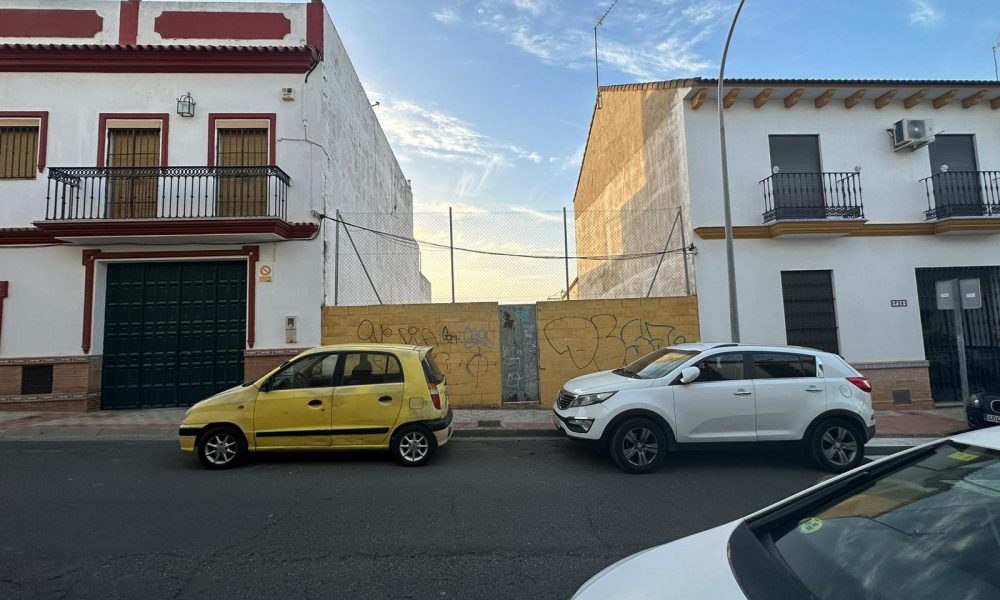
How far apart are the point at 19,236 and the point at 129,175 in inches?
107

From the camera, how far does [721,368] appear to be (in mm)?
6387

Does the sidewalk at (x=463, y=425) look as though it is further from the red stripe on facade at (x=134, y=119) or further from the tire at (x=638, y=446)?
the red stripe on facade at (x=134, y=119)

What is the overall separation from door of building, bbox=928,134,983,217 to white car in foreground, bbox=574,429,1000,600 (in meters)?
12.5

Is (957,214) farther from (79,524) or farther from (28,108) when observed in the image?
(28,108)

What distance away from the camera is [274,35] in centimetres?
1116

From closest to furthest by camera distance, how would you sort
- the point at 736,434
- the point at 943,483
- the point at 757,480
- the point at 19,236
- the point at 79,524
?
the point at 943,483 → the point at 79,524 → the point at 757,480 → the point at 736,434 → the point at 19,236

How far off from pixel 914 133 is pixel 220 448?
1513 centimetres

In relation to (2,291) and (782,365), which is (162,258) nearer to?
(2,291)

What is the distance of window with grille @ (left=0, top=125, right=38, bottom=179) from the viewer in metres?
10.6

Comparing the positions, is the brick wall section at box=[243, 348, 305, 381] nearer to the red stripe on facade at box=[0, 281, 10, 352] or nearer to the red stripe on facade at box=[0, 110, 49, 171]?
the red stripe on facade at box=[0, 281, 10, 352]

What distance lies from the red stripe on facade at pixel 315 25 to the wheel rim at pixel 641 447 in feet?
35.2

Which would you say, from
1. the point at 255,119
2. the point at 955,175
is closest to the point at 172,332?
the point at 255,119

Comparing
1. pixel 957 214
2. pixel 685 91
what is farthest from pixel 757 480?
pixel 957 214

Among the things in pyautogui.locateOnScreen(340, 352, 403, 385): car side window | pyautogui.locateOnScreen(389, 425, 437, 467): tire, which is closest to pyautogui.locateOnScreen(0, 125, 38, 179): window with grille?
pyautogui.locateOnScreen(340, 352, 403, 385): car side window
